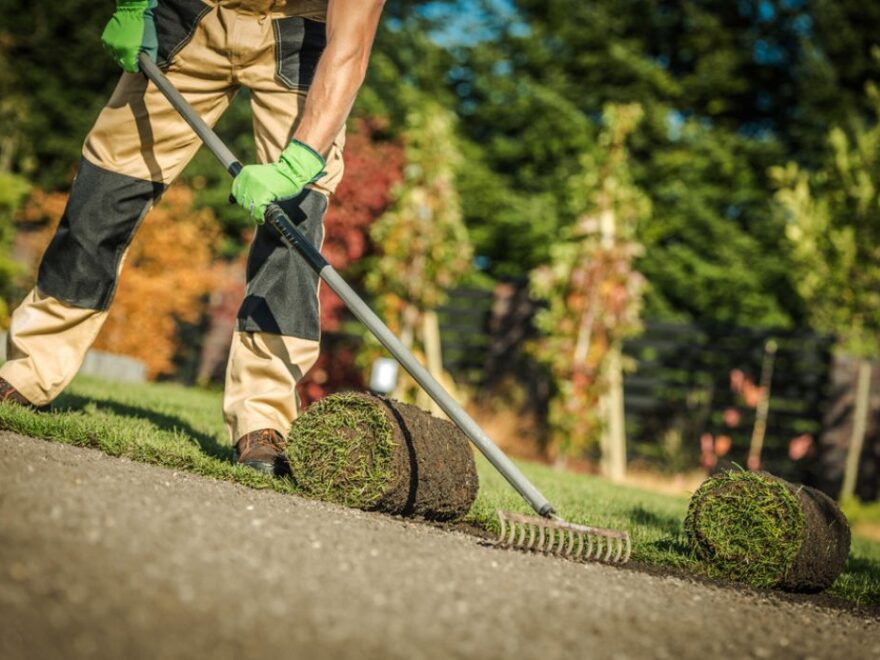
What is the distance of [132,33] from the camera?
10.9ft

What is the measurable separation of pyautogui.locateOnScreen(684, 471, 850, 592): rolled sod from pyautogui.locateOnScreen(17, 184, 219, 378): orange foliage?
884cm

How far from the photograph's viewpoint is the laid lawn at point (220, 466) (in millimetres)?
2916

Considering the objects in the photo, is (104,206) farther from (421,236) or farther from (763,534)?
(421,236)

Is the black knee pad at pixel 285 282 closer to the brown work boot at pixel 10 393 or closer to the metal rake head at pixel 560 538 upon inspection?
the brown work boot at pixel 10 393

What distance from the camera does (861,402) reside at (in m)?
8.80

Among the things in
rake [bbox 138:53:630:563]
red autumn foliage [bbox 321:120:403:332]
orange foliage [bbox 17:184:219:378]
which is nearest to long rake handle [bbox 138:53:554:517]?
rake [bbox 138:53:630:563]

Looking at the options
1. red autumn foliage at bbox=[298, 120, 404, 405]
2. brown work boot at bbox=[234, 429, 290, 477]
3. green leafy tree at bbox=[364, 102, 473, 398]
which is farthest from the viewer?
red autumn foliage at bbox=[298, 120, 404, 405]

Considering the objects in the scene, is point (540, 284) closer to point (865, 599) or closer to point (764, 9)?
point (865, 599)

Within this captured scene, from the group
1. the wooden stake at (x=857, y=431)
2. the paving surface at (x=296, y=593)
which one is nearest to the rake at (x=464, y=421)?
the paving surface at (x=296, y=593)

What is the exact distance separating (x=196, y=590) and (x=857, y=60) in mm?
16050

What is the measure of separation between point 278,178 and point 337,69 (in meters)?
0.41

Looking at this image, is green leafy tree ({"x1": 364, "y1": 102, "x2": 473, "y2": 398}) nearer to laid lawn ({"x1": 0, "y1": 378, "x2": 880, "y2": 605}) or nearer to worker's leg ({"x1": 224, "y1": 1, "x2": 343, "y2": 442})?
laid lawn ({"x1": 0, "y1": 378, "x2": 880, "y2": 605})

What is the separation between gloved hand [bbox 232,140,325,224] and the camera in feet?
9.75

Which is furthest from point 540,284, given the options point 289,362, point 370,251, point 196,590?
point 196,590
